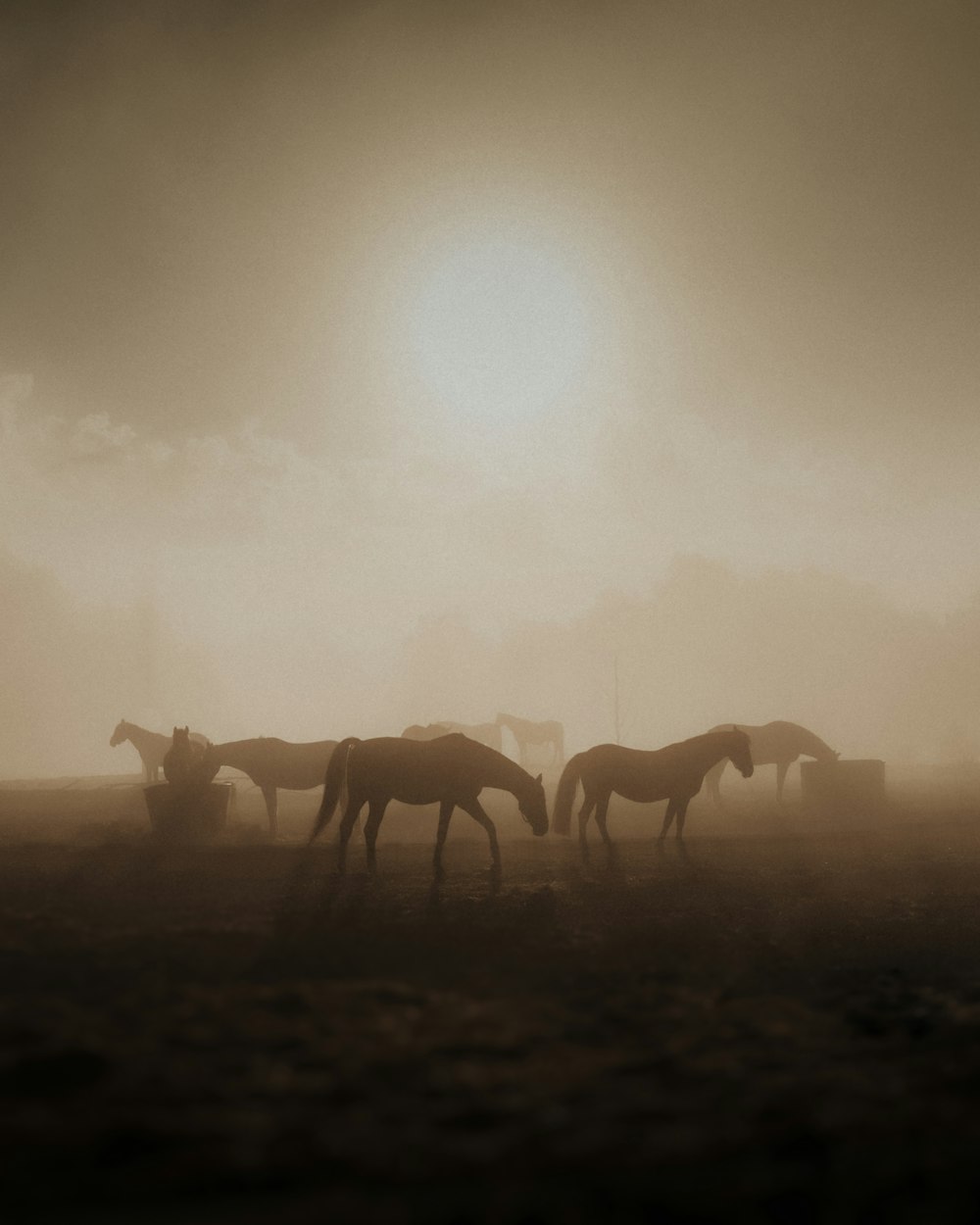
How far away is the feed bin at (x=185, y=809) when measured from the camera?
1698cm

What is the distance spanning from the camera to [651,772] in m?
16.5

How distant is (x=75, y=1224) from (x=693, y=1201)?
2.50 meters

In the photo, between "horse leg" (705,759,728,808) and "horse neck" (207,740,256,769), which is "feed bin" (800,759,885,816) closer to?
"horse leg" (705,759,728,808)

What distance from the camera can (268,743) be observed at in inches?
808

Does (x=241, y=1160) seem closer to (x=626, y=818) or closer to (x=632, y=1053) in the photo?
(x=632, y=1053)

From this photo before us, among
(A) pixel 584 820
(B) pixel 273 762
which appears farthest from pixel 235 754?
(A) pixel 584 820

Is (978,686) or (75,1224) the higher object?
(978,686)

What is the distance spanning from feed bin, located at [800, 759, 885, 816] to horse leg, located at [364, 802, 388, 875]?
15.6 m

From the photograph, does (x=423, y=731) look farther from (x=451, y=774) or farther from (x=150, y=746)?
(x=150, y=746)

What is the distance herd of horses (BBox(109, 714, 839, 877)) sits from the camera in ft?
46.3

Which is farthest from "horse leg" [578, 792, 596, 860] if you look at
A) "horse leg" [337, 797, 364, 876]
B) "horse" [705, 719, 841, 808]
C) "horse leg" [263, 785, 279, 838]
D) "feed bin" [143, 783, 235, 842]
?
"horse" [705, 719, 841, 808]

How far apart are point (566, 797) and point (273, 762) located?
817cm

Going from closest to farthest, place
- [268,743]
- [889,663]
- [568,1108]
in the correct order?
[568,1108] < [268,743] < [889,663]

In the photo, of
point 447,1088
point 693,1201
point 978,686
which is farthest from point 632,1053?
point 978,686
